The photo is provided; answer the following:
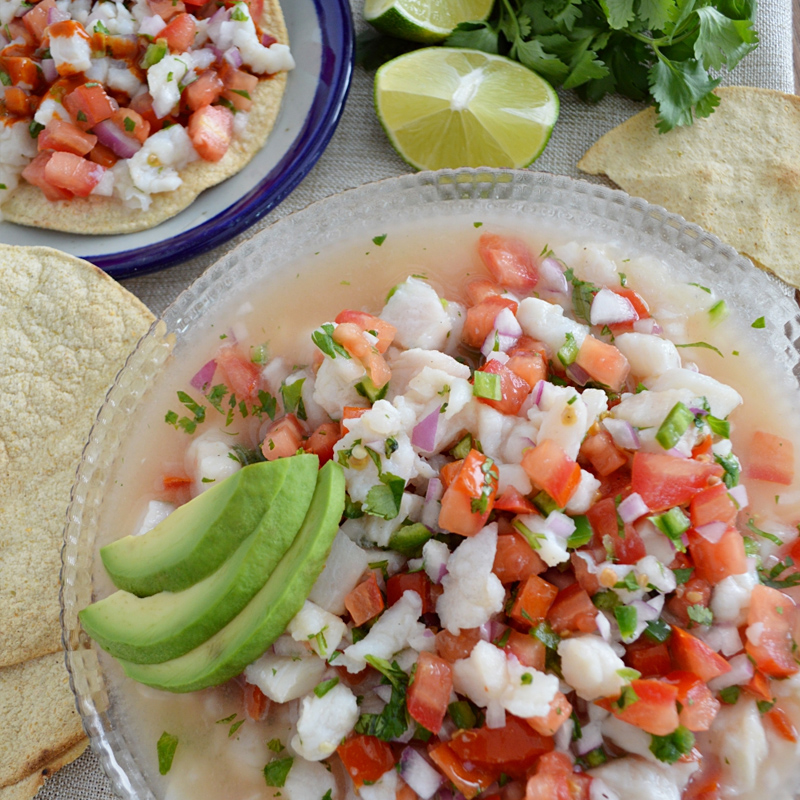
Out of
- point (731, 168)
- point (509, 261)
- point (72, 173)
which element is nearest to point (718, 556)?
point (509, 261)

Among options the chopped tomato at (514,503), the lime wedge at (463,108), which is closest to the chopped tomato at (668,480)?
the chopped tomato at (514,503)

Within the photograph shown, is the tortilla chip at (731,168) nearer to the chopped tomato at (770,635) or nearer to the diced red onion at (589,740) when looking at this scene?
the chopped tomato at (770,635)

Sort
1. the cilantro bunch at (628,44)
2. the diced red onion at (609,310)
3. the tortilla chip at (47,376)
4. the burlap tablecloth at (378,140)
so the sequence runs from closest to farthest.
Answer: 1. the diced red onion at (609,310)
2. the tortilla chip at (47,376)
3. the cilantro bunch at (628,44)
4. the burlap tablecloth at (378,140)

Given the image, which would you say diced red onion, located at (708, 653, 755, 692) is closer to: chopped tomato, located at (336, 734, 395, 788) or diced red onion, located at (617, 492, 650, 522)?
diced red onion, located at (617, 492, 650, 522)

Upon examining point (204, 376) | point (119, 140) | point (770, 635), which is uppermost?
point (119, 140)

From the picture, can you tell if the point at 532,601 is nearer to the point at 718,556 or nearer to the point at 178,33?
the point at 718,556

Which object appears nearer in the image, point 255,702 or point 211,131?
point 255,702

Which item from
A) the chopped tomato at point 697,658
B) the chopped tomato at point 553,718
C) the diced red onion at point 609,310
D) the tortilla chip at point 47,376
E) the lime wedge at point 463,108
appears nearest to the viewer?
the chopped tomato at point 553,718

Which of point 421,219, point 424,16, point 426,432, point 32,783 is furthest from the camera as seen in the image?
point 424,16
